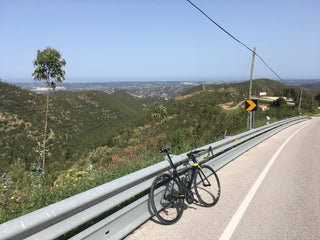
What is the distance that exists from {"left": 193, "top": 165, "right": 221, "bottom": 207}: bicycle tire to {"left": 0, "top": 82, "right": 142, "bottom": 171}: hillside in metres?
44.0

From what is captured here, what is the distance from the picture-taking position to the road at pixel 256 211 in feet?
11.3

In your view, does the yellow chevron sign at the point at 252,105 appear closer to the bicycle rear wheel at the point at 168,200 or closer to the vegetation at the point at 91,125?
the vegetation at the point at 91,125

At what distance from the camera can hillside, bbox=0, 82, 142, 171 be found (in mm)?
68250

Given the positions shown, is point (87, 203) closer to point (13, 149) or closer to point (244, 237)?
point (244, 237)

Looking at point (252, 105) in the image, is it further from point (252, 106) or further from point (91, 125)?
point (91, 125)

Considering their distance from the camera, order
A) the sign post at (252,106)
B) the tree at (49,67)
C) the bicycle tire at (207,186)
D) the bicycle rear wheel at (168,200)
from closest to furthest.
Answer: the bicycle rear wheel at (168,200) < the bicycle tire at (207,186) < the sign post at (252,106) < the tree at (49,67)

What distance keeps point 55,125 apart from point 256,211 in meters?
96.8

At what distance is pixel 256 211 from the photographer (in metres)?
→ 4.21

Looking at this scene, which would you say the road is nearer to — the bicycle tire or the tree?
the bicycle tire

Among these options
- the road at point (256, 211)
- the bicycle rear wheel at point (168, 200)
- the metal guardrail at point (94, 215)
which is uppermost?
the metal guardrail at point (94, 215)

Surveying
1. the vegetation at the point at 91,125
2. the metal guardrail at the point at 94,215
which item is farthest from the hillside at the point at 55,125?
the metal guardrail at the point at 94,215

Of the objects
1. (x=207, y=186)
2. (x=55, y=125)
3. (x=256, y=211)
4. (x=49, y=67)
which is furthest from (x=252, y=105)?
(x=55, y=125)

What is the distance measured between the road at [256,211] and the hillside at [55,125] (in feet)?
143

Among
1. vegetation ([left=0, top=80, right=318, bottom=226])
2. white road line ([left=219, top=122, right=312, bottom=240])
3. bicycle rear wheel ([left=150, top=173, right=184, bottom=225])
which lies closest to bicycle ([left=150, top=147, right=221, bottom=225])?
bicycle rear wheel ([left=150, top=173, right=184, bottom=225])
